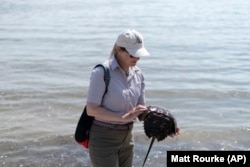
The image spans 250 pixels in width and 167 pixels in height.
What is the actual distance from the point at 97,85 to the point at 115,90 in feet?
0.63

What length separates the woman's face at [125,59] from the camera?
491 cm

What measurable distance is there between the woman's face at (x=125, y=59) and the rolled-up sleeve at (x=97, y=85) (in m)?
0.24

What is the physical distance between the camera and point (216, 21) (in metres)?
25.9

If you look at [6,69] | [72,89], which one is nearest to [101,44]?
[6,69]

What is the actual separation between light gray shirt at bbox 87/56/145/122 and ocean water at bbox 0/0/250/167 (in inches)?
130

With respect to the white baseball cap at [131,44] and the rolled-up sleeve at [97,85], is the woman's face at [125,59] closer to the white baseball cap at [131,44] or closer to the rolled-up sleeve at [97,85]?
the white baseball cap at [131,44]

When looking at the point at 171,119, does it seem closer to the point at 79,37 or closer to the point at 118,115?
the point at 118,115

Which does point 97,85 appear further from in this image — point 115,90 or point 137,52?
point 137,52

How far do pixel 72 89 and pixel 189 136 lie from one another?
13.2 ft

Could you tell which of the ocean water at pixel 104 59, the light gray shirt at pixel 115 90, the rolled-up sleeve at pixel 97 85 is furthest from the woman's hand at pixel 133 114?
the ocean water at pixel 104 59

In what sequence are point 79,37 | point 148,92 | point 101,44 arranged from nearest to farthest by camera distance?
point 148,92 < point 101,44 < point 79,37

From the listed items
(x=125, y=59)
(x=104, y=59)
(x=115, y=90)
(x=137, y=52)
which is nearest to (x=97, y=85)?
(x=115, y=90)

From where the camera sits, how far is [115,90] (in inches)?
192

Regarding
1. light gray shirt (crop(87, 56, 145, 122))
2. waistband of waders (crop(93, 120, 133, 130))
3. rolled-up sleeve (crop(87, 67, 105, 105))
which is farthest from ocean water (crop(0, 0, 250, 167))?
rolled-up sleeve (crop(87, 67, 105, 105))
